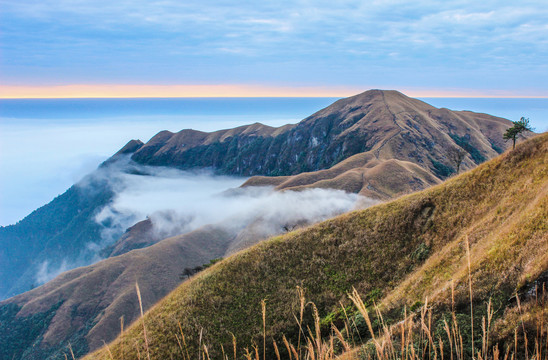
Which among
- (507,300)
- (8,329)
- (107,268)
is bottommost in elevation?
(8,329)

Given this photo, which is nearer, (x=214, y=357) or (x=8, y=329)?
(x=214, y=357)

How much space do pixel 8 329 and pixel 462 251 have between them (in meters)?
125

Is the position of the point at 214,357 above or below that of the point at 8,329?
above

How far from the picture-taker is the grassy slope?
20516 mm

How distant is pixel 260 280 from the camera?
2592 cm

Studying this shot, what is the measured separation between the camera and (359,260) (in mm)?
25734

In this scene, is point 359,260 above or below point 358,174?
below

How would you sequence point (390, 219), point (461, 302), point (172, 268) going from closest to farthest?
1. point (461, 302)
2. point (390, 219)
3. point (172, 268)

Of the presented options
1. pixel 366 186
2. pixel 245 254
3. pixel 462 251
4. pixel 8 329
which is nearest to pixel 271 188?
pixel 366 186

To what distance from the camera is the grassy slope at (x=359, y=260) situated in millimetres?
20516

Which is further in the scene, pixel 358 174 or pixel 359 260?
pixel 358 174

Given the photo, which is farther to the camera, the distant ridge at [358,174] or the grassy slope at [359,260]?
the distant ridge at [358,174]

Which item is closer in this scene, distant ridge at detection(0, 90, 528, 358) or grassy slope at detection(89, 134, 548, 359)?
grassy slope at detection(89, 134, 548, 359)

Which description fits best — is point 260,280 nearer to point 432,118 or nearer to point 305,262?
point 305,262
